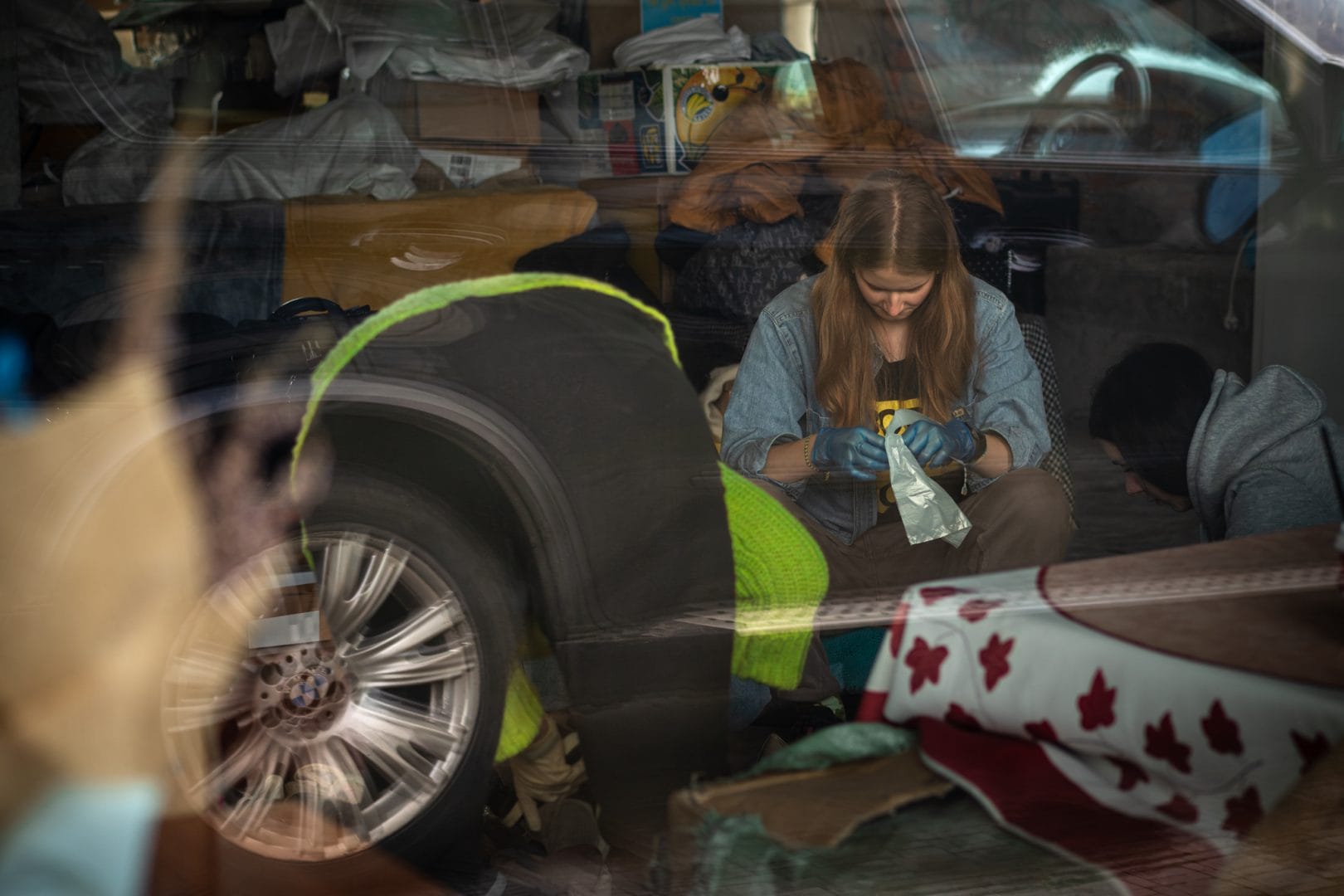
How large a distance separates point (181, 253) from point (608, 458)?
68 centimetres

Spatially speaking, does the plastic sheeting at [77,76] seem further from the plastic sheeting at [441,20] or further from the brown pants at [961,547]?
the brown pants at [961,547]

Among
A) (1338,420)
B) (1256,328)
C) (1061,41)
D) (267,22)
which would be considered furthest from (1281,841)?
(267,22)

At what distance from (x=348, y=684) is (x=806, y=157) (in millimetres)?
1106

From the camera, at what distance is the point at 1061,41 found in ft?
7.60

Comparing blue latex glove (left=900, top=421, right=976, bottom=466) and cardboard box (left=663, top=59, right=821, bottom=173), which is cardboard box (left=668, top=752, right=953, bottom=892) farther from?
cardboard box (left=663, top=59, right=821, bottom=173)

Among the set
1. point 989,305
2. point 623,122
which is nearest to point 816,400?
point 989,305

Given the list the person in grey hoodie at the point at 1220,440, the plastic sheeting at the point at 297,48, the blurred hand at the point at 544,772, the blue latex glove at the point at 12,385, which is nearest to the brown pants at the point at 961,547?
the person in grey hoodie at the point at 1220,440

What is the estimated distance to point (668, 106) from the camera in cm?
208

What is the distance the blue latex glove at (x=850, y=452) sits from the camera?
6.51 ft

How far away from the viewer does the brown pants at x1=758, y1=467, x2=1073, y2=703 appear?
79.5 inches

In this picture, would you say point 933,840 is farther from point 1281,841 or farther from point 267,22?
point 267,22

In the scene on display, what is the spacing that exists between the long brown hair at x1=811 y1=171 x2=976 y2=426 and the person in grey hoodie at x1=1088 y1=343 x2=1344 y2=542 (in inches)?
10.5

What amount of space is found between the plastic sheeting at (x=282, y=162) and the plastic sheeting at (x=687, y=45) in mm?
451

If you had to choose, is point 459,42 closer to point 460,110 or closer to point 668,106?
point 460,110
